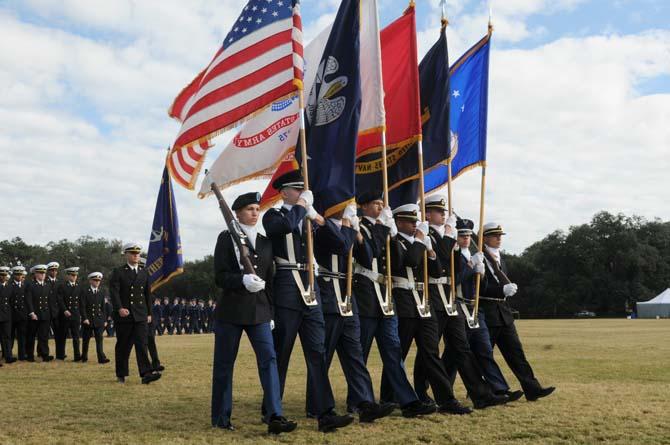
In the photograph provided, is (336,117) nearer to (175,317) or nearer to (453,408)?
(453,408)

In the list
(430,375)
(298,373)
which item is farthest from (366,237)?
(298,373)

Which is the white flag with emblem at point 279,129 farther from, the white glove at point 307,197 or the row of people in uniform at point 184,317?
the row of people in uniform at point 184,317

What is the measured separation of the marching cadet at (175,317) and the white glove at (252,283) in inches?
1327

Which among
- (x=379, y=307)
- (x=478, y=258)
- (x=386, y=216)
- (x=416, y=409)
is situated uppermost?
(x=386, y=216)

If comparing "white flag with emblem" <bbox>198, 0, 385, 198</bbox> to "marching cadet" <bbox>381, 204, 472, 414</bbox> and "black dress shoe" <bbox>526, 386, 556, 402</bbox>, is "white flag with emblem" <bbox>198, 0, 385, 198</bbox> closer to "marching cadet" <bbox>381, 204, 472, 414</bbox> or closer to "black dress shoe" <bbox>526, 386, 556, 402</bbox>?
"marching cadet" <bbox>381, 204, 472, 414</bbox>

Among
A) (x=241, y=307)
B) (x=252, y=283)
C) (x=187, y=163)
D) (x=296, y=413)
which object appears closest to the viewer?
(x=252, y=283)

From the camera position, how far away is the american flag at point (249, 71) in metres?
7.94

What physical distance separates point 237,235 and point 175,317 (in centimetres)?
→ 3407

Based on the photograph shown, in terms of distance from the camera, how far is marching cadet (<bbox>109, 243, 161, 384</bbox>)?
11.6 meters

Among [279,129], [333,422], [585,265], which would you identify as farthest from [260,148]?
[585,265]

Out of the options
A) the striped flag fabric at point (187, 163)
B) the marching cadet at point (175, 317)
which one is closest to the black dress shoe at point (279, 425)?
the striped flag fabric at point (187, 163)

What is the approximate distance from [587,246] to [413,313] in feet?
258

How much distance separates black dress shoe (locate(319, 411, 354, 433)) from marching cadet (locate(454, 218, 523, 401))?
252 centimetres

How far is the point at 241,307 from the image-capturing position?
6.82m
